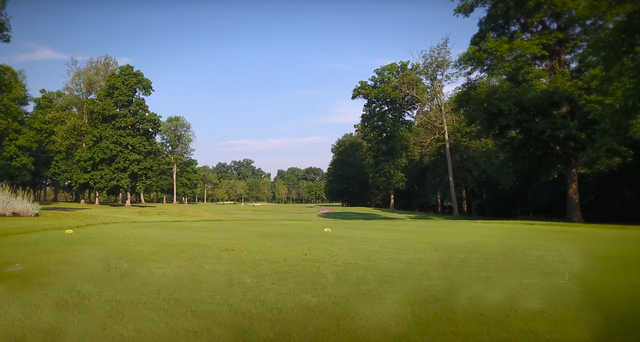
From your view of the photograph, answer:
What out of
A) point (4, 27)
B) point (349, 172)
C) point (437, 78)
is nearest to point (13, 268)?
point (4, 27)

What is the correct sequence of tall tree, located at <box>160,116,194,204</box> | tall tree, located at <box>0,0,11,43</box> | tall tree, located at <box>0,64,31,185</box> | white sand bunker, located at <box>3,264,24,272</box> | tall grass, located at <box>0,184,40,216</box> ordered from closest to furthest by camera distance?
white sand bunker, located at <box>3,264,24,272</box>, tall grass, located at <box>0,184,40,216</box>, tall tree, located at <box>0,0,11,43</box>, tall tree, located at <box>0,64,31,185</box>, tall tree, located at <box>160,116,194,204</box>

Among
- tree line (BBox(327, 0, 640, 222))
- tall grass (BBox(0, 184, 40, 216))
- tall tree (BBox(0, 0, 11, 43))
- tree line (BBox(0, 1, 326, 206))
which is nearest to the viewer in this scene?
Result: tree line (BBox(327, 0, 640, 222))

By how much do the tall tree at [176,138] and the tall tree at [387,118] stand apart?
Result: 33.0 meters

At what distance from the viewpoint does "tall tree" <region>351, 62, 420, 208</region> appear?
31203 millimetres

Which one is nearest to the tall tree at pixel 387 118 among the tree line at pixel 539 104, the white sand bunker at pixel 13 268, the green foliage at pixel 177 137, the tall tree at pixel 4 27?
the tree line at pixel 539 104

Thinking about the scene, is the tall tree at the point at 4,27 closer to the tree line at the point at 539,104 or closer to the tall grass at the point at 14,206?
the tall grass at the point at 14,206

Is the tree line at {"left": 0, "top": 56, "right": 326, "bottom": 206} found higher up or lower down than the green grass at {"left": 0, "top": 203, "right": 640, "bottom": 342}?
higher up

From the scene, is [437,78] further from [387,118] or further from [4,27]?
[4,27]

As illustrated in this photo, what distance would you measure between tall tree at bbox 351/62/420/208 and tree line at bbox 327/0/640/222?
13 cm

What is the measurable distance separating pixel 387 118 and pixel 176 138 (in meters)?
37.7

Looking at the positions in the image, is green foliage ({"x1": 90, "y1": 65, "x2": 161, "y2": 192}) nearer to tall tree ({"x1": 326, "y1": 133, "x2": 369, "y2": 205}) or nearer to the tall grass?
the tall grass

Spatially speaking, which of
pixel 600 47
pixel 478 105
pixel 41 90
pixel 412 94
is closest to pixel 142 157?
pixel 41 90

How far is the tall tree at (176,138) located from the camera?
179ft

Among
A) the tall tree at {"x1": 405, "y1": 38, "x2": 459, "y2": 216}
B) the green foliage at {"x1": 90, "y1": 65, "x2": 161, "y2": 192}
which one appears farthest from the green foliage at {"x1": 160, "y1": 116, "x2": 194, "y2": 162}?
the tall tree at {"x1": 405, "y1": 38, "x2": 459, "y2": 216}
